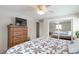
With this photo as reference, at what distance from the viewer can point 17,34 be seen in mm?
1784

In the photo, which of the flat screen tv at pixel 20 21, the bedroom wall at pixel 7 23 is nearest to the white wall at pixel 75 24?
the bedroom wall at pixel 7 23

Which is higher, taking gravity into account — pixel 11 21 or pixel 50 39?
pixel 11 21

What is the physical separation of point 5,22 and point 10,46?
1.49ft

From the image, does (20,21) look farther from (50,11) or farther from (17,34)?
(50,11)

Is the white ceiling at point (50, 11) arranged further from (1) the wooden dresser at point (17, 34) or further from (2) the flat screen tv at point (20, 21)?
(1) the wooden dresser at point (17, 34)

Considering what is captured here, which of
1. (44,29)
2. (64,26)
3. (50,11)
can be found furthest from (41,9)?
Answer: (64,26)

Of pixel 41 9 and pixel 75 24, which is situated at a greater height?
pixel 41 9

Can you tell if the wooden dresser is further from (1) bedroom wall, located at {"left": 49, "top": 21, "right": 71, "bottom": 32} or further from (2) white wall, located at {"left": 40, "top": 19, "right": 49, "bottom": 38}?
(1) bedroom wall, located at {"left": 49, "top": 21, "right": 71, "bottom": 32}

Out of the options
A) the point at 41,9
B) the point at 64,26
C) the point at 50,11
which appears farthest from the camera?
the point at 64,26

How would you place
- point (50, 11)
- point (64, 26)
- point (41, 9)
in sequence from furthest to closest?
point (64, 26) < point (50, 11) < point (41, 9)

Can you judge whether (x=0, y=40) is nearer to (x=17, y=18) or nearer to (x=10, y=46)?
(x=10, y=46)
